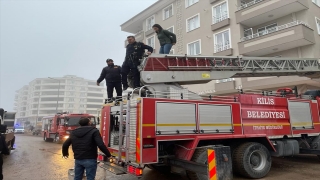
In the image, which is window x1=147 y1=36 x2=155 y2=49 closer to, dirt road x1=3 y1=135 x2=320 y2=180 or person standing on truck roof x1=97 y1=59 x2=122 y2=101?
dirt road x1=3 y1=135 x2=320 y2=180

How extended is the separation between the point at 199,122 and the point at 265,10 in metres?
13.8

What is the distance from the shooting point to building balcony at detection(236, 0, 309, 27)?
592 inches

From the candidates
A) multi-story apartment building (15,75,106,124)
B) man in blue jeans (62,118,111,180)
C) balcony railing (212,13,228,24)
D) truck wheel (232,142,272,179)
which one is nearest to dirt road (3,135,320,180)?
truck wheel (232,142,272,179)

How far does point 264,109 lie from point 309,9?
13.0m

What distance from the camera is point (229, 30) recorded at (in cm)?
1819

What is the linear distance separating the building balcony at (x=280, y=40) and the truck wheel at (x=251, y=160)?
10855mm

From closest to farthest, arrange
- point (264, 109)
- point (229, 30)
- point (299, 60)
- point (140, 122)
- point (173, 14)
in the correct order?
point (140, 122), point (264, 109), point (299, 60), point (229, 30), point (173, 14)

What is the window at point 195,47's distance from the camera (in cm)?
2061

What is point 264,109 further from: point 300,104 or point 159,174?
point 159,174

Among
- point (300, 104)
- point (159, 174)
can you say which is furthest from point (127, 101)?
point (300, 104)

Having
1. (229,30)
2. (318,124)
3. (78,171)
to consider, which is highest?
(229,30)

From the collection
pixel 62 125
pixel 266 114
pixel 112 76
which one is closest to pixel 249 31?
pixel 266 114

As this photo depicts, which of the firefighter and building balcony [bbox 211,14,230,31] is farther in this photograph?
building balcony [bbox 211,14,230,31]

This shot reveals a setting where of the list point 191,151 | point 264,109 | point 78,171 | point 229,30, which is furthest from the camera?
point 229,30
